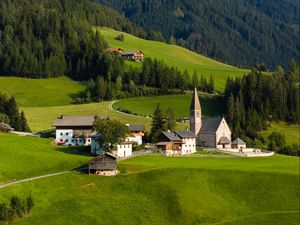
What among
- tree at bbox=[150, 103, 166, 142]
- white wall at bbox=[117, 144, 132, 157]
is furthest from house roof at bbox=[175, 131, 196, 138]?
white wall at bbox=[117, 144, 132, 157]

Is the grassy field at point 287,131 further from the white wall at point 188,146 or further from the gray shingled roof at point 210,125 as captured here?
the white wall at point 188,146

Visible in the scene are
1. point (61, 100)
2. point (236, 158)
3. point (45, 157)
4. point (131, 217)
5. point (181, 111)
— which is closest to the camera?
point (131, 217)

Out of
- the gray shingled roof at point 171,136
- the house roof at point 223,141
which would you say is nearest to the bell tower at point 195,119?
the house roof at point 223,141

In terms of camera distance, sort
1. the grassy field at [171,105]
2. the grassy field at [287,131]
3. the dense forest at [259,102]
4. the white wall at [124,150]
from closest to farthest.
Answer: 1. the white wall at [124,150]
2. the grassy field at [287,131]
3. the dense forest at [259,102]
4. the grassy field at [171,105]

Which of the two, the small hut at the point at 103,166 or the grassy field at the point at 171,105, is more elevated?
the grassy field at the point at 171,105

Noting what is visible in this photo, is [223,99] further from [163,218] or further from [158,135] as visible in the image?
[163,218]

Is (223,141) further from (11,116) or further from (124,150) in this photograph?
(11,116)

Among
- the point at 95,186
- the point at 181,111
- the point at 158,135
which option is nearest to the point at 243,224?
the point at 95,186

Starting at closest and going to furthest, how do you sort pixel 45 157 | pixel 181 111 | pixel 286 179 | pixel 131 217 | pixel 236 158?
pixel 131 217 < pixel 286 179 < pixel 45 157 < pixel 236 158 < pixel 181 111
